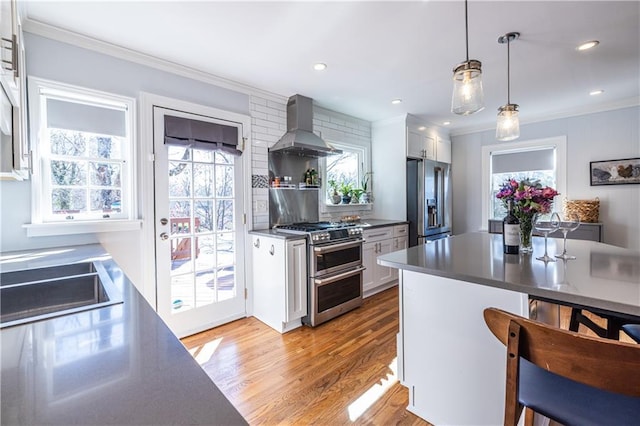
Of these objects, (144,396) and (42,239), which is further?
(42,239)

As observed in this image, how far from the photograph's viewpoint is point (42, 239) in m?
2.02

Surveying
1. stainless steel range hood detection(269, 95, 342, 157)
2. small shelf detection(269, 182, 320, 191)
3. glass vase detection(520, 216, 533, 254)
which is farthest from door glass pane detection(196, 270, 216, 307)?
glass vase detection(520, 216, 533, 254)

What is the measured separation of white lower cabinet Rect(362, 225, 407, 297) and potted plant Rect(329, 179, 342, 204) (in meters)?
0.70

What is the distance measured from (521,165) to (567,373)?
470cm

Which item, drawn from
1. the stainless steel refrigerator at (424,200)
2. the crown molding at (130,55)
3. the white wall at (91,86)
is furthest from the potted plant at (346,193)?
the white wall at (91,86)

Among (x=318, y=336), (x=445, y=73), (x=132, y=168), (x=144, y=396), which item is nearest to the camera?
(x=144, y=396)

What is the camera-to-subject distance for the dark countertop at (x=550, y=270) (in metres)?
1.00

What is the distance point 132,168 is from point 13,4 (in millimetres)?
1209

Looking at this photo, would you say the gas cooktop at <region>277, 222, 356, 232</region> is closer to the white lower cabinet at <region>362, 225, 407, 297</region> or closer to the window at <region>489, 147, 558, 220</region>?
the white lower cabinet at <region>362, 225, 407, 297</region>

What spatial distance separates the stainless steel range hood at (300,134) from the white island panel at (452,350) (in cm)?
199

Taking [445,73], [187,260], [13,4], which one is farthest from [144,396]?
[445,73]

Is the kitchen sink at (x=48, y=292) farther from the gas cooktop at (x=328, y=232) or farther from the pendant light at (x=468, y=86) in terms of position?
the pendant light at (x=468, y=86)

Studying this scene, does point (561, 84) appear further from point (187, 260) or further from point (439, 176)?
point (187, 260)

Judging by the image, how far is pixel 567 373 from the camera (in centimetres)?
78
